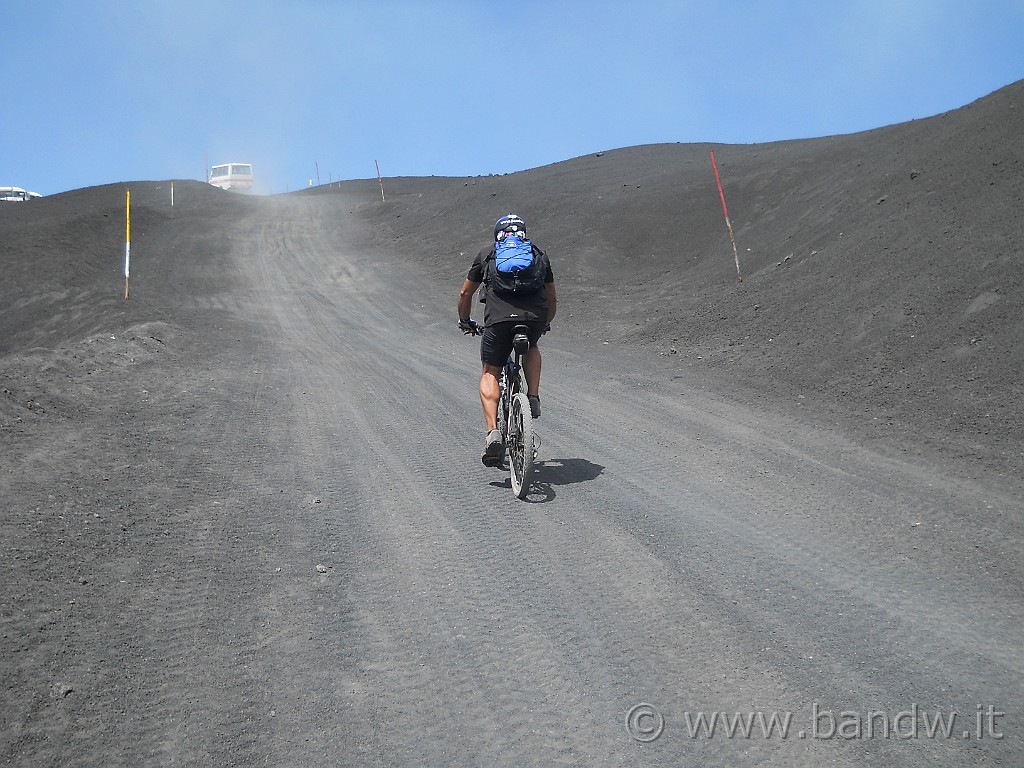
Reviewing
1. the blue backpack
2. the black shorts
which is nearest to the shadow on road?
the black shorts

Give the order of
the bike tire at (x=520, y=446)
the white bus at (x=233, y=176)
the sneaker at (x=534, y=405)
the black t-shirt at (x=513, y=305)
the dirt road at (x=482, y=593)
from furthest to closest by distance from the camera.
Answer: the white bus at (x=233, y=176)
the sneaker at (x=534, y=405)
the black t-shirt at (x=513, y=305)
the bike tire at (x=520, y=446)
the dirt road at (x=482, y=593)

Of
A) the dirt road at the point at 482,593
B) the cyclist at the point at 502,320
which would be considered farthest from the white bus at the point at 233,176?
the cyclist at the point at 502,320

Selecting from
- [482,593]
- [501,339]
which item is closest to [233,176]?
[501,339]

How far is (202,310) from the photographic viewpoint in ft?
54.4

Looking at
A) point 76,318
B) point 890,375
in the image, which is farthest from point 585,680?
point 76,318

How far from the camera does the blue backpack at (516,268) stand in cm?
643

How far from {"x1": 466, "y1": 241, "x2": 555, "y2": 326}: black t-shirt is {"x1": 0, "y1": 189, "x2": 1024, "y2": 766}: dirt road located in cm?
134

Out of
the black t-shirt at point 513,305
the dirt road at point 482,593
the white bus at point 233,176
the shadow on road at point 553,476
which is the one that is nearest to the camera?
the dirt road at point 482,593

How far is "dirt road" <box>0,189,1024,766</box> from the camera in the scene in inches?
126

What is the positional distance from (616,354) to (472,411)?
4703 mm

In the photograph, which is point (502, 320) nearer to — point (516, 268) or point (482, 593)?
point (516, 268)

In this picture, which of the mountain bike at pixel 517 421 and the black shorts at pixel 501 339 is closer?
the mountain bike at pixel 517 421

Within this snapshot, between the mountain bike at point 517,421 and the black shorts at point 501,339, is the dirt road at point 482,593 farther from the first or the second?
the black shorts at point 501,339

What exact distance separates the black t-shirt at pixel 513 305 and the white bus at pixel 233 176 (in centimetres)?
5047
